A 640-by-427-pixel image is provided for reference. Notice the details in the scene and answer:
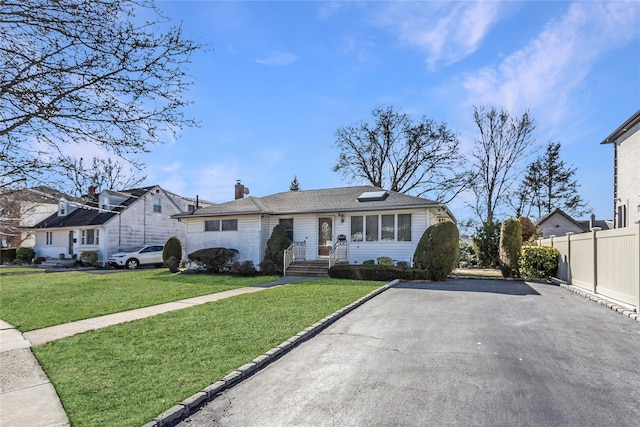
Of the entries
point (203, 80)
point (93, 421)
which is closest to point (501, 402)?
point (93, 421)

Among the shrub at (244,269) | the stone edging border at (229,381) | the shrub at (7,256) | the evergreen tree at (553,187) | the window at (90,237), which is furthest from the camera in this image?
the evergreen tree at (553,187)

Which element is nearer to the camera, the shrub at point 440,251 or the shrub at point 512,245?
the shrub at point 440,251

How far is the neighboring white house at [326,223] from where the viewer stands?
1697cm

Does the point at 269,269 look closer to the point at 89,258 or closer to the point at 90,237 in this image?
the point at 89,258

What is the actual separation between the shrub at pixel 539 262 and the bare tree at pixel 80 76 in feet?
49.0

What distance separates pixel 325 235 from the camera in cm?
1869

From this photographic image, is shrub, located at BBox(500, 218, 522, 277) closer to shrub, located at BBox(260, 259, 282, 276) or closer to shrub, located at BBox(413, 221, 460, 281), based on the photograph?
shrub, located at BBox(413, 221, 460, 281)

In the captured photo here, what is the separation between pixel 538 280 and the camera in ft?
47.0

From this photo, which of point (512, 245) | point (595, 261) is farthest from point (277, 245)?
point (595, 261)

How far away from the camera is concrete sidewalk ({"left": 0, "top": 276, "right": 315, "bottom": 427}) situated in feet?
11.1

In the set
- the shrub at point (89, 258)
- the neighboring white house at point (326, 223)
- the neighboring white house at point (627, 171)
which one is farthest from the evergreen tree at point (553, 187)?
the shrub at point (89, 258)

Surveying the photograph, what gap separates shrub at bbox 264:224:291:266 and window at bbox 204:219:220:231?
3854 millimetres

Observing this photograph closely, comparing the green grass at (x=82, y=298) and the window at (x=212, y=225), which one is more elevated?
the window at (x=212, y=225)

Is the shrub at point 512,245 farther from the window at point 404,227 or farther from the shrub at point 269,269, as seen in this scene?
the shrub at point 269,269
